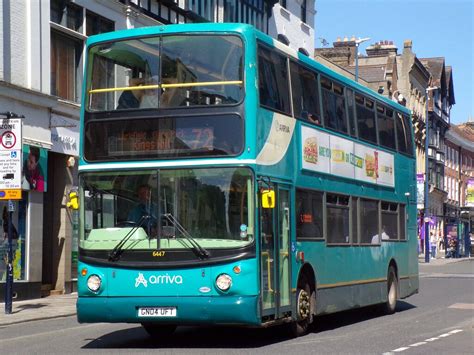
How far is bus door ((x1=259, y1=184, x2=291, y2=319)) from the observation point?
13.0 metres

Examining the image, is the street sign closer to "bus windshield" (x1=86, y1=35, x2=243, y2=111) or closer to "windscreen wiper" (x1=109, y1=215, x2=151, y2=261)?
"bus windshield" (x1=86, y1=35, x2=243, y2=111)

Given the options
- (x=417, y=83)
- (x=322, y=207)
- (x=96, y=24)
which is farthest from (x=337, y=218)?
(x=417, y=83)

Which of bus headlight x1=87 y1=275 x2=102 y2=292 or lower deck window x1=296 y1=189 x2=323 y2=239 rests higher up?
lower deck window x1=296 y1=189 x2=323 y2=239

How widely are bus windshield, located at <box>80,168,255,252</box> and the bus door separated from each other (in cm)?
43

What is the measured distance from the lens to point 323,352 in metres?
12.6

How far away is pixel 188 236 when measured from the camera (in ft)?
41.6

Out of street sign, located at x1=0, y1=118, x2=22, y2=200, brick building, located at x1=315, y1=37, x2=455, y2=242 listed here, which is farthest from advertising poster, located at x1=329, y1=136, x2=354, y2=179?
brick building, located at x1=315, y1=37, x2=455, y2=242

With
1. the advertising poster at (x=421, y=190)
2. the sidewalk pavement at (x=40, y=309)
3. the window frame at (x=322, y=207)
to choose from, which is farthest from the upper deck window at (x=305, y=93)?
the advertising poster at (x=421, y=190)

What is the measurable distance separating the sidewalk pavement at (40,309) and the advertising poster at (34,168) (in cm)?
288

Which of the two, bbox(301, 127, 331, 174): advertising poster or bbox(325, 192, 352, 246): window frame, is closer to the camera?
bbox(301, 127, 331, 174): advertising poster

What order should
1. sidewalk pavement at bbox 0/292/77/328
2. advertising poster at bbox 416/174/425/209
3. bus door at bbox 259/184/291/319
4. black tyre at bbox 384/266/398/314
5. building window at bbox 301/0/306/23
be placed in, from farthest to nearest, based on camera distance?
advertising poster at bbox 416/174/425/209, building window at bbox 301/0/306/23, black tyre at bbox 384/266/398/314, sidewalk pavement at bbox 0/292/77/328, bus door at bbox 259/184/291/319

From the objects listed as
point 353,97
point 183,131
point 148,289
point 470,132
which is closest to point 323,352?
point 148,289

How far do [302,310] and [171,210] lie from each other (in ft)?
9.69

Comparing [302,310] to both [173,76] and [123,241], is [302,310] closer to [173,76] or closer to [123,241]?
[123,241]
